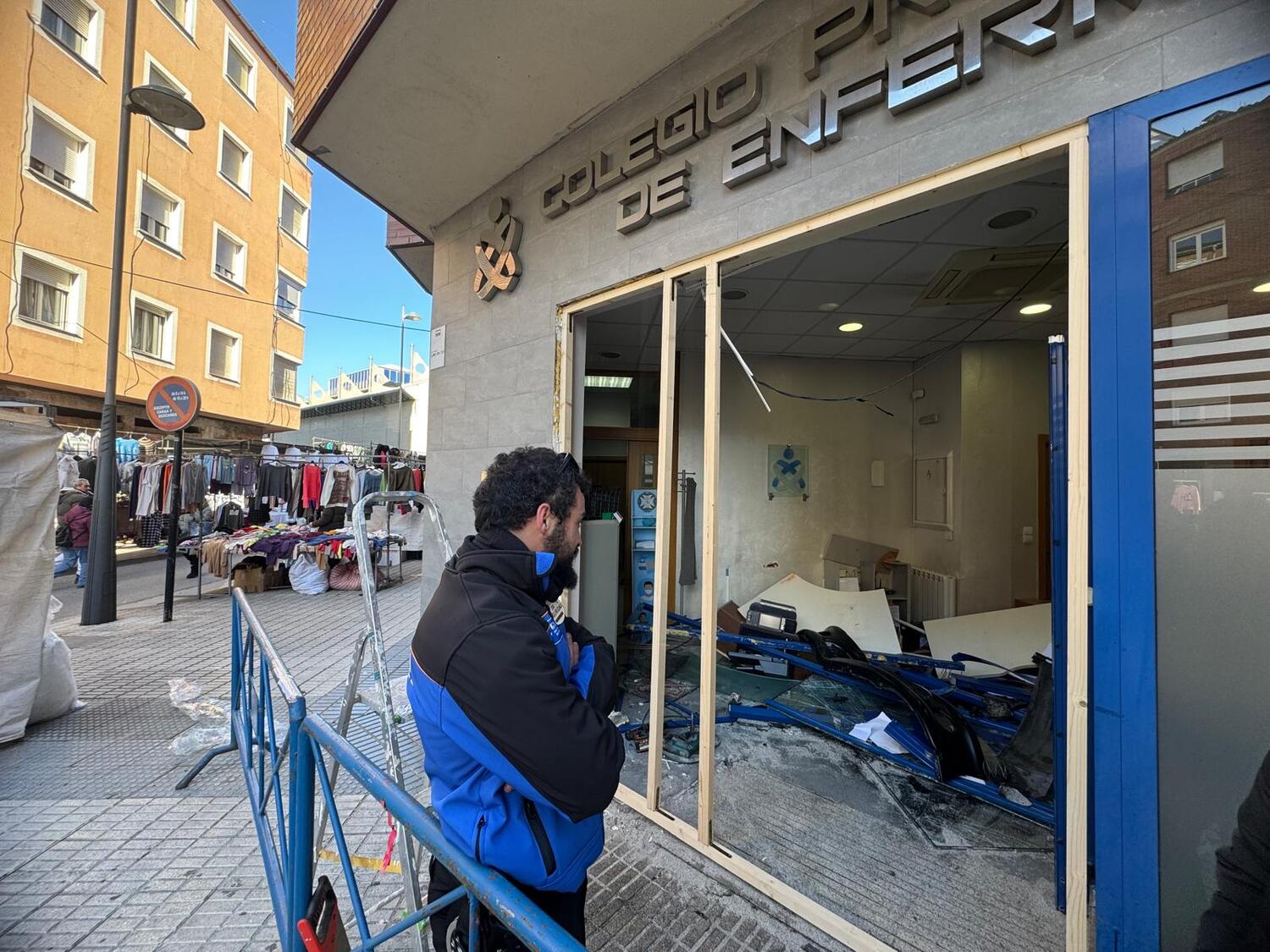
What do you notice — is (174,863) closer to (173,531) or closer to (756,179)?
(756,179)

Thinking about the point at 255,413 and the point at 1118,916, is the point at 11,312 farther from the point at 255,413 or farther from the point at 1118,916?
the point at 1118,916

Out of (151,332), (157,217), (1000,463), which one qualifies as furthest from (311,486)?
(1000,463)

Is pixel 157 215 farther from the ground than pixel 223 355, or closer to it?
farther from the ground

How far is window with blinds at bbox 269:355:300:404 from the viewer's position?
17297mm

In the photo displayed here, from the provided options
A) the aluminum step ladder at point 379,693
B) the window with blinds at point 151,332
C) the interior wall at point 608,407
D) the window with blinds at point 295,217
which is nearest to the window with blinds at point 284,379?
the window with blinds at point 151,332

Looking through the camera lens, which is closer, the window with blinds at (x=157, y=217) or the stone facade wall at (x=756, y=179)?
the stone facade wall at (x=756, y=179)

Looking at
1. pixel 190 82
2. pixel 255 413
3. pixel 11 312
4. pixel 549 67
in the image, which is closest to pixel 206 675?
pixel 549 67

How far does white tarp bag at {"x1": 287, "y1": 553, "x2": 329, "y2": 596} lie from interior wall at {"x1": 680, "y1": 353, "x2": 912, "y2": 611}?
21.5 feet

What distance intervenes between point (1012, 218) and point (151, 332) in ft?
57.0

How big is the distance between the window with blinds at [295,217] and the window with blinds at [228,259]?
2.75 m

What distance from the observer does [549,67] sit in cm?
320

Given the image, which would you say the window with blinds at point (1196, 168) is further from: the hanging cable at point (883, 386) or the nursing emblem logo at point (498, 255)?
the hanging cable at point (883, 386)

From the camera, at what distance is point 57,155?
1079 cm

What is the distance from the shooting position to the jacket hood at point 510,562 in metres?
1.44
